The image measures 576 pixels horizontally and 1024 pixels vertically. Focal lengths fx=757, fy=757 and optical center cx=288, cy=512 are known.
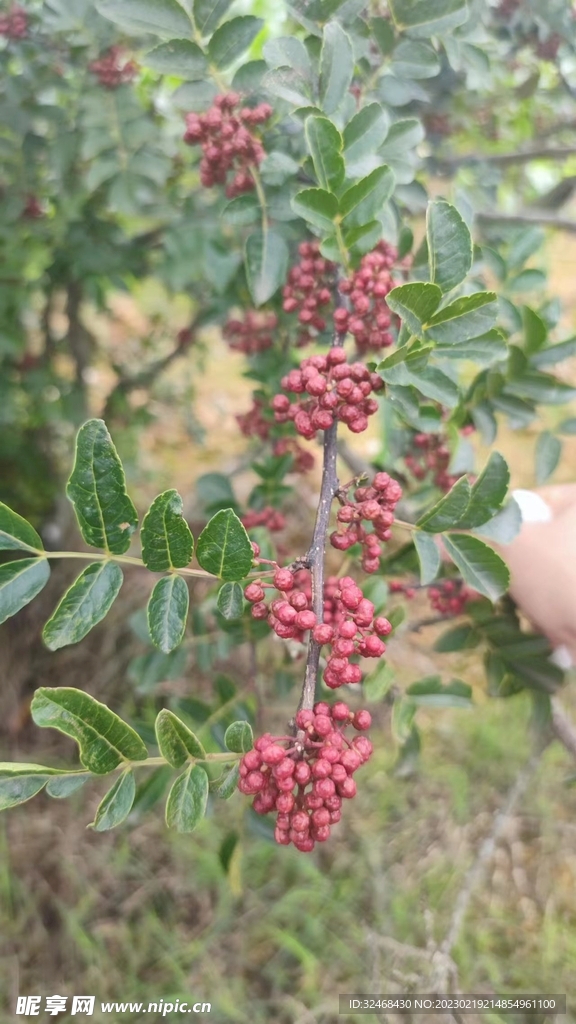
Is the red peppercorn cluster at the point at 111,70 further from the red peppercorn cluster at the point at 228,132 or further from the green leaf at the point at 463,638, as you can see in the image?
the green leaf at the point at 463,638

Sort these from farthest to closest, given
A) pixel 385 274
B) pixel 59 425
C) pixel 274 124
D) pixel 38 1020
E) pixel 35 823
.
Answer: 1. pixel 59 425
2. pixel 35 823
3. pixel 38 1020
4. pixel 274 124
5. pixel 385 274

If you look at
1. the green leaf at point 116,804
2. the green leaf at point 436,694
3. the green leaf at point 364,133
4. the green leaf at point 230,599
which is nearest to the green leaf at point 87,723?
the green leaf at point 116,804

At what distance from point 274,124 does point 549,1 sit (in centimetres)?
57

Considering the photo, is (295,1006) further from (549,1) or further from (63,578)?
(549,1)

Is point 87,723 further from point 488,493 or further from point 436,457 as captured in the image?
point 436,457

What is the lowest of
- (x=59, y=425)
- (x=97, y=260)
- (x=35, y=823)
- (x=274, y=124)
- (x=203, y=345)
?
(x=35, y=823)

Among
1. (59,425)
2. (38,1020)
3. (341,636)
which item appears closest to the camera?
(341,636)

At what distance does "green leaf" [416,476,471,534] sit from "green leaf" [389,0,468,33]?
531 mm

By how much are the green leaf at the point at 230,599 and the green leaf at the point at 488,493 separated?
239 mm

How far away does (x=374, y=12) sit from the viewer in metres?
1.10

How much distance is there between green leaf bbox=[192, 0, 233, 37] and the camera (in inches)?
31.7

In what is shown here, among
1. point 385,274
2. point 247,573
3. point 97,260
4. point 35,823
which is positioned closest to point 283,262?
point 385,274

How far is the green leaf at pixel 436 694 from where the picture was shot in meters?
0.95

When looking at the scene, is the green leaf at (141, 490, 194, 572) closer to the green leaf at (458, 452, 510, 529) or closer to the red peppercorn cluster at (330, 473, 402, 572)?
the red peppercorn cluster at (330, 473, 402, 572)
